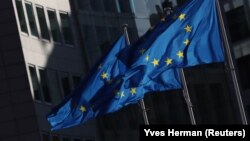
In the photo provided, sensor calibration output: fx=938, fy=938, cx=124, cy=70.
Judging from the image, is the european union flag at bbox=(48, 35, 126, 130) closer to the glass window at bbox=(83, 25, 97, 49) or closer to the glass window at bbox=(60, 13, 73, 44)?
the glass window at bbox=(60, 13, 73, 44)

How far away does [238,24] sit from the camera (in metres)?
58.8

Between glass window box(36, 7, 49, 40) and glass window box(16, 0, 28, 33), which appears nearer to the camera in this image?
glass window box(16, 0, 28, 33)

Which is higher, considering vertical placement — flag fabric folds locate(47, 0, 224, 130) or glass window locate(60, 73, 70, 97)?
glass window locate(60, 73, 70, 97)

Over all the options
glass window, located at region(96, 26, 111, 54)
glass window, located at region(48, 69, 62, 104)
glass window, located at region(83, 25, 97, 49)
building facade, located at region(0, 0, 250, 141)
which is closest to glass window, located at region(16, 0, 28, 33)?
building facade, located at region(0, 0, 250, 141)

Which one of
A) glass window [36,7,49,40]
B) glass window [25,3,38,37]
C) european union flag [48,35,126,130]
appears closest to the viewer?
european union flag [48,35,126,130]

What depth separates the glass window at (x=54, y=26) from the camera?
6275 cm

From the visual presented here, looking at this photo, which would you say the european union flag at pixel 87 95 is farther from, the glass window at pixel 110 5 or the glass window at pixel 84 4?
the glass window at pixel 84 4

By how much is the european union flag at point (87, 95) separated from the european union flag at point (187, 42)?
1.72m

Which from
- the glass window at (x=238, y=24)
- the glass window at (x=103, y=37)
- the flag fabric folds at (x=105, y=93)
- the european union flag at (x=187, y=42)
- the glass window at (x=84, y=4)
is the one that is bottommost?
the flag fabric folds at (x=105, y=93)

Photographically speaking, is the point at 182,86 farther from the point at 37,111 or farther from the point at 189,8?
the point at 37,111

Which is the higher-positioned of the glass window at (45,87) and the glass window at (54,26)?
the glass window at (54,26)

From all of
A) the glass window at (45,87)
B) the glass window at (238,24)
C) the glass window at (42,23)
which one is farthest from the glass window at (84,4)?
the glass window at (238,24)

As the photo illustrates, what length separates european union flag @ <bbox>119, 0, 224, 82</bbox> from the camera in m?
27.4

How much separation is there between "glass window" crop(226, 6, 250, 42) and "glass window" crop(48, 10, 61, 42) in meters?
11.9
